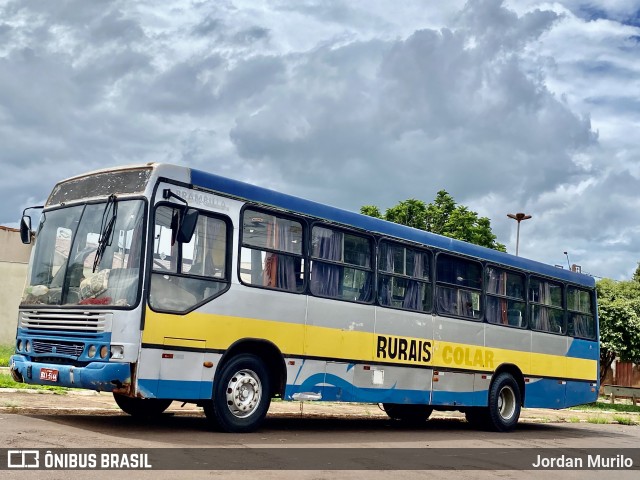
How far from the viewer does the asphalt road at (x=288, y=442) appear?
8758mm

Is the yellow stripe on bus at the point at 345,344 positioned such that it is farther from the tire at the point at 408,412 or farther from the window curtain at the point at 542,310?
the tire at the point at 408,412

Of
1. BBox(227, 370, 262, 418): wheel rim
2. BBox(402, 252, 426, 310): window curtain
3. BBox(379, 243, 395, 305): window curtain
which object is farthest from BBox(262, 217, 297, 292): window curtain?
BBox(402, 252, 426, 310): window curtain

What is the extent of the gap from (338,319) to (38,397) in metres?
5.70

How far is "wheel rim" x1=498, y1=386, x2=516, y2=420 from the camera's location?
16.7 meters

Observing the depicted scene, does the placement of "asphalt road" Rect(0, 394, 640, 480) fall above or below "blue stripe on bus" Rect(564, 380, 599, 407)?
below

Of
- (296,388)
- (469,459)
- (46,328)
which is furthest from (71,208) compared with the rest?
(469,459)

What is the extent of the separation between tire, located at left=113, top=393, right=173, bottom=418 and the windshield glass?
2.22m

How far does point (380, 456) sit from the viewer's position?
415 inches

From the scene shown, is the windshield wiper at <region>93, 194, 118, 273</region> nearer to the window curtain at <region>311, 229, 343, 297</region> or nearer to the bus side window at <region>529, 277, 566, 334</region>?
the window curtain at <region>311, 229, 343, 297</region>

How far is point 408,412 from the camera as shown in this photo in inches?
669

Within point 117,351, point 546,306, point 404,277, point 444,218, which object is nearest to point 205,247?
point 117,351

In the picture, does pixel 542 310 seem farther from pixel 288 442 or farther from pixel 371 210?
pixel 371 210

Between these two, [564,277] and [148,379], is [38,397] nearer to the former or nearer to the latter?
[148,379]

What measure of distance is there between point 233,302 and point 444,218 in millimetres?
44798
